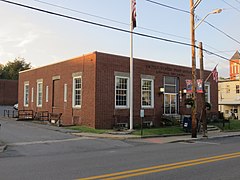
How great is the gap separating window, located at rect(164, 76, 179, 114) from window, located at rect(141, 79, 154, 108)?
2.03 meters

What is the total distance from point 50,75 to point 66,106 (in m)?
5.06

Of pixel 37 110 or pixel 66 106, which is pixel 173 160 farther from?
pixel 37 110

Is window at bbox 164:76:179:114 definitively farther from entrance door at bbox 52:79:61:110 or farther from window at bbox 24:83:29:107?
window at bbox 24:83:29:107

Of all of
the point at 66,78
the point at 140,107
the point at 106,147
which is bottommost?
the point at 106,147

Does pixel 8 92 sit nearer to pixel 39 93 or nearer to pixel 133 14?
pixel 39 93

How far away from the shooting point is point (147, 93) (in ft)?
86.4

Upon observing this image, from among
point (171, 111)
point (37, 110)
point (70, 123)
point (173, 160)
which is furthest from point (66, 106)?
point (173, 160)

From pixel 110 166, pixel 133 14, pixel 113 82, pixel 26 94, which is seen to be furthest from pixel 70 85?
pixel 110 166

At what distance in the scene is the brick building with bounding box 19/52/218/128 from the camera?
23.0m

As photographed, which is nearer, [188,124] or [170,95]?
[188,124]

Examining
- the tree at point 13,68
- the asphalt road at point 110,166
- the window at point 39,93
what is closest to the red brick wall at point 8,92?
the tree at point 13,68

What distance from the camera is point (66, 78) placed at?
1056 inches

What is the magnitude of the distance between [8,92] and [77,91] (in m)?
40.5

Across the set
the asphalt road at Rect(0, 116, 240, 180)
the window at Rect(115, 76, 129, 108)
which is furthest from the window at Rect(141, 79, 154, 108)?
the asphalt road at Rect(0, 116, 240, 180)
